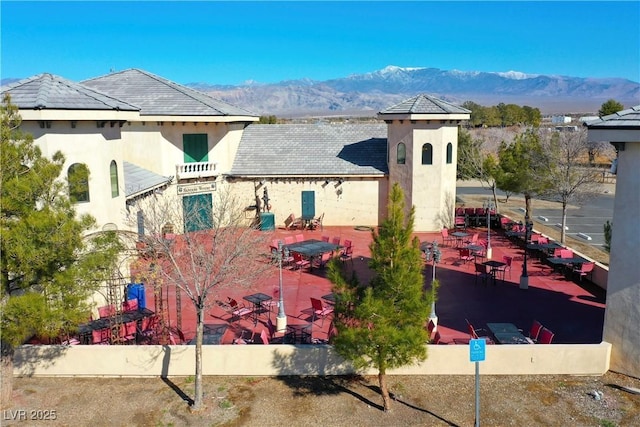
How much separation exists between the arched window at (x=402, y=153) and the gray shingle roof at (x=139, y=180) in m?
11.3

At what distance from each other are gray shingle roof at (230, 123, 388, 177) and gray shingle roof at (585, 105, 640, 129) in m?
15.9

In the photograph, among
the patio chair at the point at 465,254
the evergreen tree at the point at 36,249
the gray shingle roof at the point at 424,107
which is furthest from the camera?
the gray shingle roof at the point at 424,107

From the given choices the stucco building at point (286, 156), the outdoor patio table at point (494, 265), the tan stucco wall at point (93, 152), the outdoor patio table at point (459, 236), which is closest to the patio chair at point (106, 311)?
the tan stucco wall at point (93, 152)

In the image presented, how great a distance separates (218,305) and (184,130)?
12123 millimetres

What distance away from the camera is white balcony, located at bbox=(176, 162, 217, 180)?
25.9 m

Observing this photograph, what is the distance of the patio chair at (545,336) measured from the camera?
12969 millimetres

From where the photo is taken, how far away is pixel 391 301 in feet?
34.2

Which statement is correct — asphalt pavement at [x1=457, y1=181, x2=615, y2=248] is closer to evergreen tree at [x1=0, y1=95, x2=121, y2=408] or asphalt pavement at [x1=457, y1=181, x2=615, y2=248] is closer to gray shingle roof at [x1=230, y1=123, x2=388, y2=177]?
gray shingle roof at [x1=230, y1=123, x2=388, y2=177]

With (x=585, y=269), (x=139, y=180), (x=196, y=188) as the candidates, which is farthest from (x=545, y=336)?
(x=196, y=188)

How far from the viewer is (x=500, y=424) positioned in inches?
421

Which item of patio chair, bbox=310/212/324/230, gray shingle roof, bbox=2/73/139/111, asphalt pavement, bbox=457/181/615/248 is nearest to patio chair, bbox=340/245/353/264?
patio chair, bbox=310/212/324/230

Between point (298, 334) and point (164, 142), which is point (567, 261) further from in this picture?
point (164, 142)

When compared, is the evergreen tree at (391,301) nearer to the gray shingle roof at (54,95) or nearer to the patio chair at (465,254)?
the gray shingle roof at (54,95)

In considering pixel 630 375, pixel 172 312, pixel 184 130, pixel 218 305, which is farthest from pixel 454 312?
pixel 184 130
